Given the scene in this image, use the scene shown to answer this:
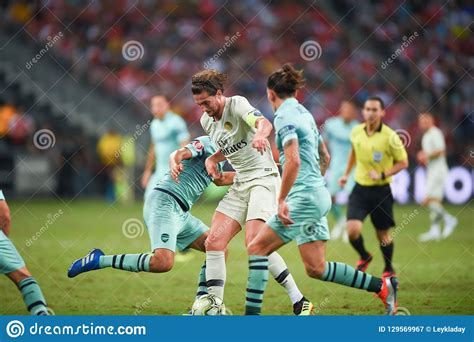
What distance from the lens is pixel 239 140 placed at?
803cm

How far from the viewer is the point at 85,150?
2330cm

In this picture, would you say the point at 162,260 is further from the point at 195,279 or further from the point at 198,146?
the point at 195,279

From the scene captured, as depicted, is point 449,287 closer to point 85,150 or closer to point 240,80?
point 240,80

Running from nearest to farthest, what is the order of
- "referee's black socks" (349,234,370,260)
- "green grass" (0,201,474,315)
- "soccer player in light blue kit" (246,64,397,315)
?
"soccer player in light blue kit" (246,64,397,315), "green grass" (0,201,474,315), "referee's black socks" (349,234,370,260)

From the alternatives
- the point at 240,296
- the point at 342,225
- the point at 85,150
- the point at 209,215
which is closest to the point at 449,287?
the point at 240,296

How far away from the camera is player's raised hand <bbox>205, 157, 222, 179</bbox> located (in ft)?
25.9

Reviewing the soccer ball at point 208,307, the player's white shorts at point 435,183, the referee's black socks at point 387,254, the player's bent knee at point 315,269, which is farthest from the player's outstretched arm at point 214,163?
the player's white shorts at point 435,183

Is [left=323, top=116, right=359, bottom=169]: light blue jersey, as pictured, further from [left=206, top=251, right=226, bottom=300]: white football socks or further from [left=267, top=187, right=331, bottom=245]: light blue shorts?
[left=267, top=187, right=331, bottom=245]: light blue shorts

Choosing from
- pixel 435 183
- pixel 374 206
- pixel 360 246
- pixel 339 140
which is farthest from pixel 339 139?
pixel 374 206

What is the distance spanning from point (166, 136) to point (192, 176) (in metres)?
5.18

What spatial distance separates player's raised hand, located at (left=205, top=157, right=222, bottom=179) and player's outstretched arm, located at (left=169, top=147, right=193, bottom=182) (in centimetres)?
21

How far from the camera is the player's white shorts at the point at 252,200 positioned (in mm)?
7965

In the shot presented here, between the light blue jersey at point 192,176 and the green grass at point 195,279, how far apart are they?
4.31 ft

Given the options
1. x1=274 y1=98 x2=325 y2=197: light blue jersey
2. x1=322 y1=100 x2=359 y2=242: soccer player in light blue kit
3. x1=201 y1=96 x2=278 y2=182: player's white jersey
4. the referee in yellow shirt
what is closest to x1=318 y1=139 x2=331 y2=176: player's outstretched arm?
x1=274 y1=98 x2=325 y2=197: light blue jersey
